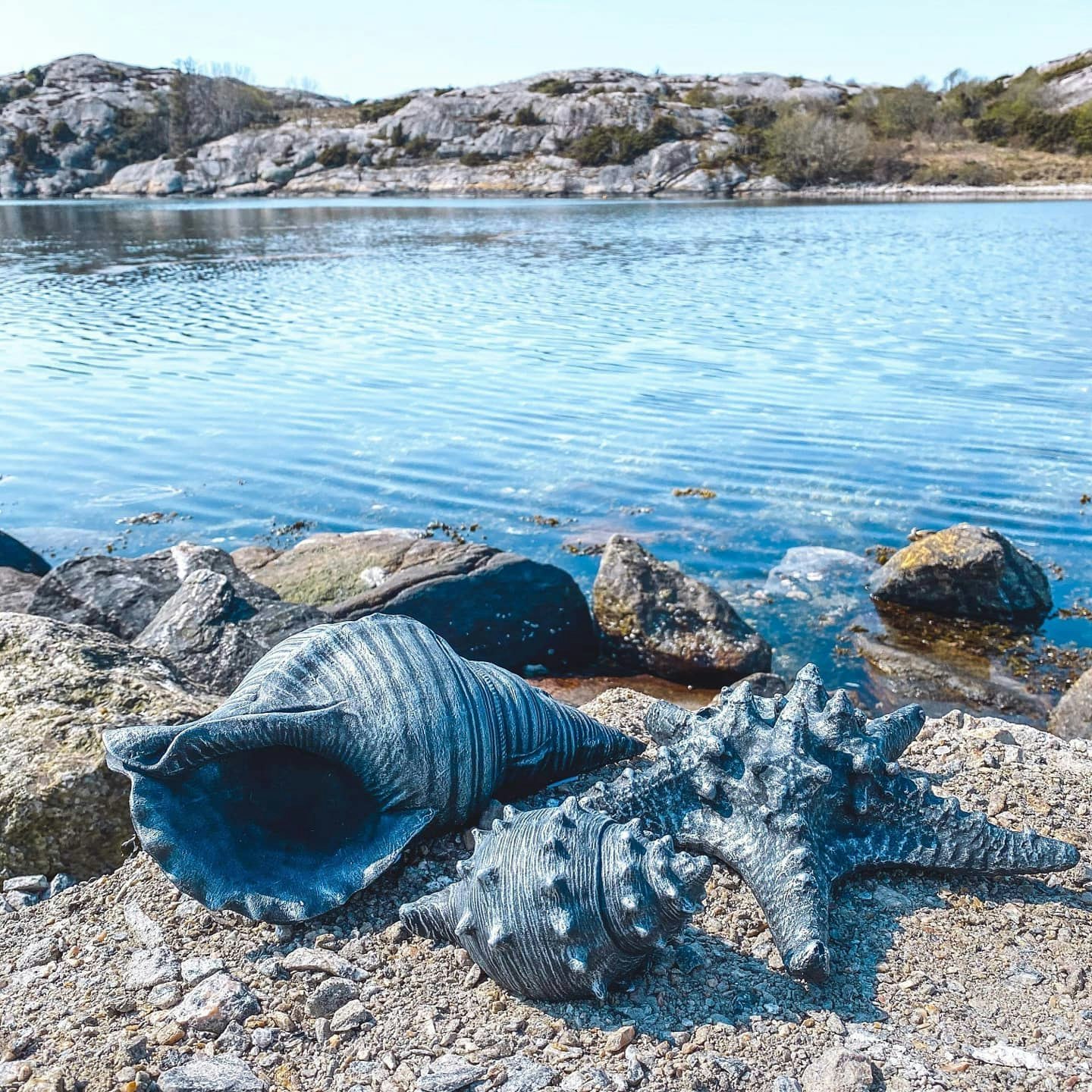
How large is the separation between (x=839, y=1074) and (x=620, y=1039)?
69 cm

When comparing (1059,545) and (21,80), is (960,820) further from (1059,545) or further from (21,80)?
Result: (21,80)

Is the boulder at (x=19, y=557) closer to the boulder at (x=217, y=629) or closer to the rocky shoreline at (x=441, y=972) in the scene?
the boulder at (x=217, y=629)

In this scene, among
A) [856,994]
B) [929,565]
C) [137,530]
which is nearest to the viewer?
[856,994]

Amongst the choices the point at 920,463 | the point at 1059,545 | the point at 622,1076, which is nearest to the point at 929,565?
the point at 1059,545

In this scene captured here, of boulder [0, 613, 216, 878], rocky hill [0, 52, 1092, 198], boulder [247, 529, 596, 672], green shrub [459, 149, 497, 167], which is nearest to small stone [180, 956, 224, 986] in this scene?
boulder [0, 613, 216, 878]

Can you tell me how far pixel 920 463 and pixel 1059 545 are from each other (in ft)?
9.54

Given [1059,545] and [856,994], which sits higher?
[856,994]

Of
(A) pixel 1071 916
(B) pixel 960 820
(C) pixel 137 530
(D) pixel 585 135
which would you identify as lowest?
(C) pixel 137 530

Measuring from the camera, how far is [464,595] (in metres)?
8.83

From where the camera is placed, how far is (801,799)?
12.8 ft

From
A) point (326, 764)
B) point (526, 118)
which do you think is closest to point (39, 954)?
point (326, 764)

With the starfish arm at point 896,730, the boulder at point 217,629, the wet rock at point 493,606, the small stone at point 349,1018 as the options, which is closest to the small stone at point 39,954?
the small stone at point 349,1018

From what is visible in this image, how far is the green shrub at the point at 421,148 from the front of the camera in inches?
4685

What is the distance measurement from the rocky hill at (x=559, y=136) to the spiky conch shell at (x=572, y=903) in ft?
317
